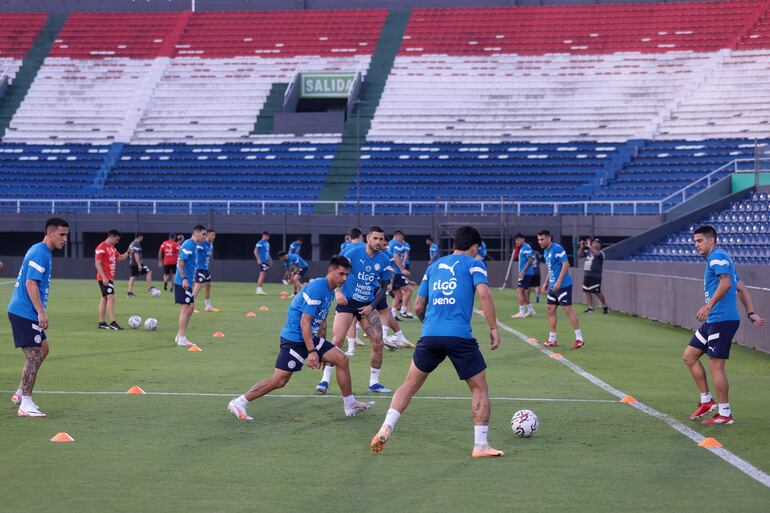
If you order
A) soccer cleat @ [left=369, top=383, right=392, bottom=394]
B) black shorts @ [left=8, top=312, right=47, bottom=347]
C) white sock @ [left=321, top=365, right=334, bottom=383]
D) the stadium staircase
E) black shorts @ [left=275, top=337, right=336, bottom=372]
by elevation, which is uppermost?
the stadium staircase

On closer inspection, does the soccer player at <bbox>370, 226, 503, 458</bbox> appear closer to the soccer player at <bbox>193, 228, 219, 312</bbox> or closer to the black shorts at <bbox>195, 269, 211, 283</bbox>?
the soccer player at <bbox>193, 228, 219, 312</bbox>

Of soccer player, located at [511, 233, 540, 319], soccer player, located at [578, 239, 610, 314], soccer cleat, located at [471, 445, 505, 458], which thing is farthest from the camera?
soccer player, located at [578, 239, 610, 314]

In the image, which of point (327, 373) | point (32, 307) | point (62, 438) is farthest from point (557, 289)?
point (62, 438)

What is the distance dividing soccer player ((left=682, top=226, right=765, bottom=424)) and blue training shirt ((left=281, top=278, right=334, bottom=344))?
12.2ft

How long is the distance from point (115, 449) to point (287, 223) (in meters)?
37.6

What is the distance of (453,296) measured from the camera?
9.41 metres

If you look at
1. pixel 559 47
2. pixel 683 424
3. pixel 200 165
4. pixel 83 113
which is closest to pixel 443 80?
pixel 559 47

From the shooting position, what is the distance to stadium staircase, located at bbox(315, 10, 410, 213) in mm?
A: 51031

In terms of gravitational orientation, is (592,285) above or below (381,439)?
above

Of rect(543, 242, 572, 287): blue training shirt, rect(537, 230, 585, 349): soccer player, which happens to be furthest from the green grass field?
rect(543, 242, 572, 287): blue training shirt

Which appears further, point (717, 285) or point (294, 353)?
point (717, 285)

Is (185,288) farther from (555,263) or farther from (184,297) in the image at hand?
(555,263)

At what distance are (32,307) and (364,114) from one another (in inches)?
1807

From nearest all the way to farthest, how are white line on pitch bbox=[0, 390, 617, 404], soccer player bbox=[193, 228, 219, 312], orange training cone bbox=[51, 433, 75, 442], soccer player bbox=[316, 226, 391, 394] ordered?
orange training cone bbox=[51, 433, 75, 442], white line on pitch bbox=[0, 390, 617, 404], soccer player bbox=[316, 226, 391, 394], soccer player bbox=[193, 228, 219, 312]
